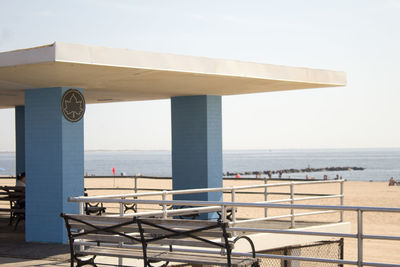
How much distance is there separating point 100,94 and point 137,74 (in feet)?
12.1

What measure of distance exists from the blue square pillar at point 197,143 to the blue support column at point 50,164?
10.4 ft

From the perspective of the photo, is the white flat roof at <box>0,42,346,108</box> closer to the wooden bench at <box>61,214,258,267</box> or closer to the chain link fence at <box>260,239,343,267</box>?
the wooden bench at <box>61,214,258,267</box>

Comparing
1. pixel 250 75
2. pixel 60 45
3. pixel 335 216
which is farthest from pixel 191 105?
pixel 335 216

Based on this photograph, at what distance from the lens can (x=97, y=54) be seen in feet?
30.4

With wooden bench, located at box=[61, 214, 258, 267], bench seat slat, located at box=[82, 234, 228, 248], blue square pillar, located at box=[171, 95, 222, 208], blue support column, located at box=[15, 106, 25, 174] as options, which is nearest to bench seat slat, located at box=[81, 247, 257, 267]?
wooden bench, located at box=[61, 214, 258, 267]

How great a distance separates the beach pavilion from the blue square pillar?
2 centimetres

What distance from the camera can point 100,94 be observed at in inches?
552

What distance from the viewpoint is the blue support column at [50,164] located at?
38.3 ft

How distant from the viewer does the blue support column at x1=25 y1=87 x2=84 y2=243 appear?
38.3ft

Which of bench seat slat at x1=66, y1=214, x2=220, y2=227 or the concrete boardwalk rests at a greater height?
bench seat slat at x1=66, y1=214, x2=220, y2=227

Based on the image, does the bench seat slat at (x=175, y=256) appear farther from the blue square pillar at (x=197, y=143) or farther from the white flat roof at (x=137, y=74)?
the blue square pillar at (x=197, y=143)

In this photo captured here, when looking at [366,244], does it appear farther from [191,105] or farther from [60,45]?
[60,45]

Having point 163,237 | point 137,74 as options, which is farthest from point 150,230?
point 137,74

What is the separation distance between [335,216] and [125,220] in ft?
68.0
